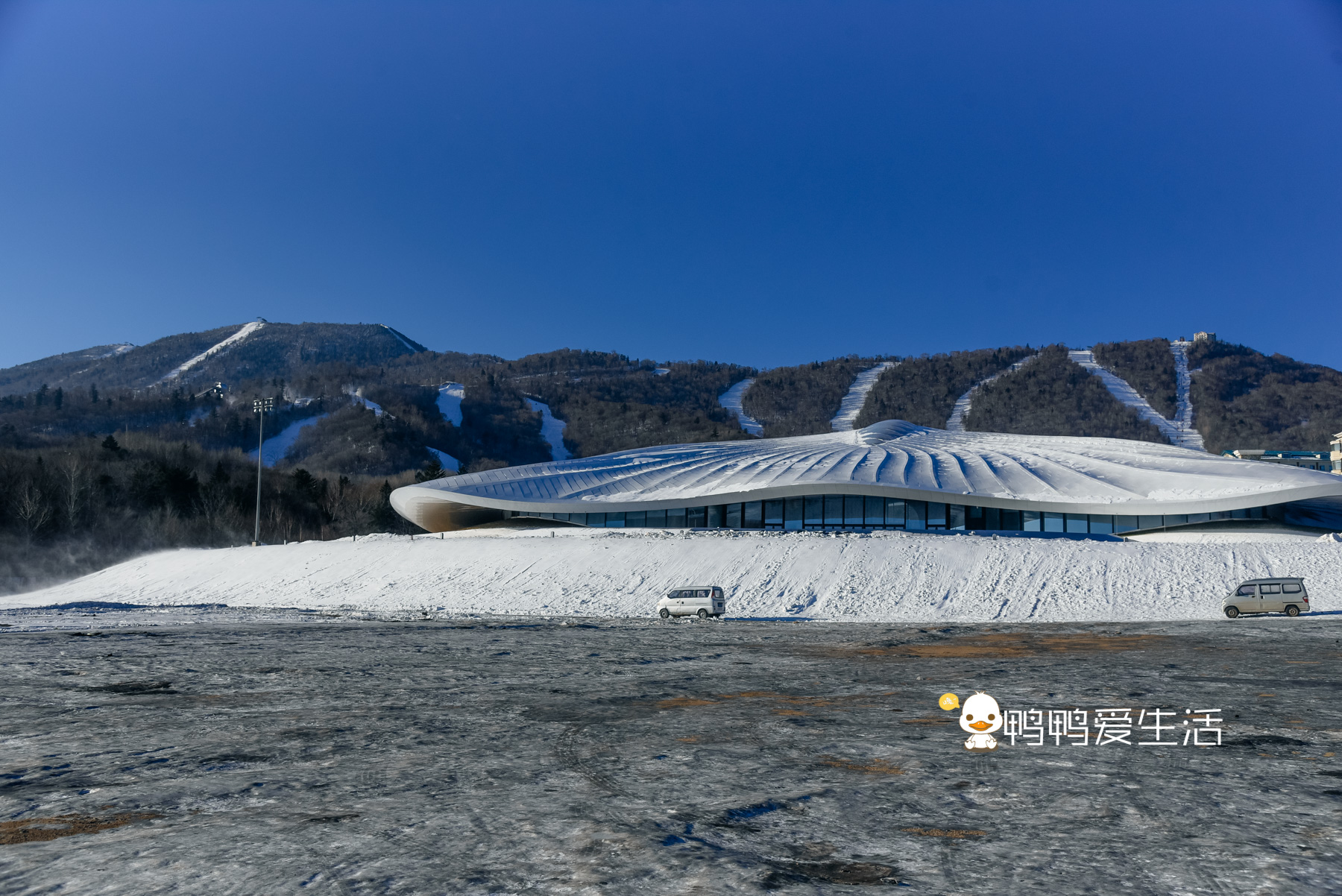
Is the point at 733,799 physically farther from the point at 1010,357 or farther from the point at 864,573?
the point at 1010,357

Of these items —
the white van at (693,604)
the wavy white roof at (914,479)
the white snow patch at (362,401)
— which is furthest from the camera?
the white snow patch at (362,401)

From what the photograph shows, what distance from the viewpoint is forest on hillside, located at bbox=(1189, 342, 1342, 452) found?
134 metres

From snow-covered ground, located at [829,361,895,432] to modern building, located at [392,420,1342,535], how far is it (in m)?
108

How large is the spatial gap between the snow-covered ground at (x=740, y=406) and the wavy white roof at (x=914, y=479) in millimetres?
106790

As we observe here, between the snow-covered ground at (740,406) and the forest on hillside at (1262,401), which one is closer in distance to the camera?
the forest on hillside at (1262,401)

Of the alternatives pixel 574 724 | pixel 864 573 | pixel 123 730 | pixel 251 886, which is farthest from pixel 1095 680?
pixel 864 573

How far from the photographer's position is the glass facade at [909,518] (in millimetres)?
37656

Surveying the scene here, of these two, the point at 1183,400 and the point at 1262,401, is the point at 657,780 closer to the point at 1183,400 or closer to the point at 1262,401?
the point at 1262,401

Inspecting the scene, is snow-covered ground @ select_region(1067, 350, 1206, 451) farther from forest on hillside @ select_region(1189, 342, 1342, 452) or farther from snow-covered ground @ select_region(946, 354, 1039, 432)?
snow-covered ground @ select_region(946, 354, 1039, 432)

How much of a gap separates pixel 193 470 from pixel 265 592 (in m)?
53.5

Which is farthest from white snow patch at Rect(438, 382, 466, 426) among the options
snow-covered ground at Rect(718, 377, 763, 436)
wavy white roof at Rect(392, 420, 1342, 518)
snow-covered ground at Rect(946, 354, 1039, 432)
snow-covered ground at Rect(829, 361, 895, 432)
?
wavy white roof at Rect(392, 420, 1342, 518)

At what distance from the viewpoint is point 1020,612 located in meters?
24.5

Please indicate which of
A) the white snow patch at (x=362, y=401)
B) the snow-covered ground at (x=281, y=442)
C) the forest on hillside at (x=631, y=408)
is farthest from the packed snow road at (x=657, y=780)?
the white snow patch at (x=362, y=401)

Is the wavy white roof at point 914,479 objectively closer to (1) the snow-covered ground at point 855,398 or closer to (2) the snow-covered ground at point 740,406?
(1) the snow-covered ground at point 855,398
